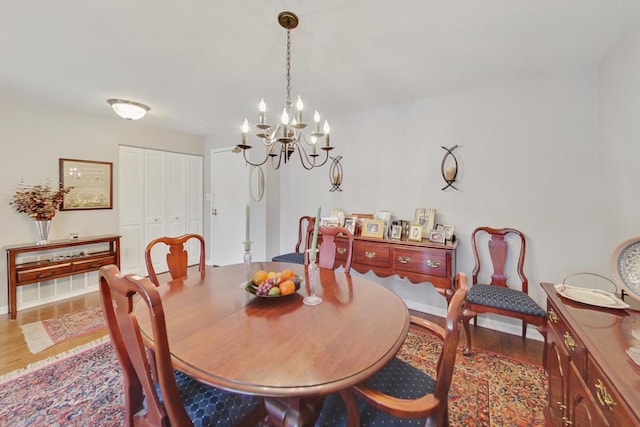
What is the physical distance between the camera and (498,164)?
2639mm

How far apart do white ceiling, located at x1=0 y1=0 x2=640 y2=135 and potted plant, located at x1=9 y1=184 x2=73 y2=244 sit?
3.41 ft

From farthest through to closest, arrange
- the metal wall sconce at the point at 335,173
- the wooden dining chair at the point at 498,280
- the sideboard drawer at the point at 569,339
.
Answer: the metal wall sconce at the point at 335,173 < the wooden dining chair at the point at 498,280 < the sideboard drawer at the point at 569,339

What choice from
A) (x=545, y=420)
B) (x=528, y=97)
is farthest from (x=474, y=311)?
(x=528, y=97)

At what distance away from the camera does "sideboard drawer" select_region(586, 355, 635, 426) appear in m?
0.77

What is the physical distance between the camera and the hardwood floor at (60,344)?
2.15 m

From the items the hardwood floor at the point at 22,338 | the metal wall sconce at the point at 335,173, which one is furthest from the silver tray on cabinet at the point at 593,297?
the hardwood floor at the point at 22,338

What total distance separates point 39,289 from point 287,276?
3.67m

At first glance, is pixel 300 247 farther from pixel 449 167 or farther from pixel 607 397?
pixel 607 397

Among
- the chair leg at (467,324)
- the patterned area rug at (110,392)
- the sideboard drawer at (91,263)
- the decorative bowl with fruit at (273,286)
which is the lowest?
the patterned area rug at (110,392)

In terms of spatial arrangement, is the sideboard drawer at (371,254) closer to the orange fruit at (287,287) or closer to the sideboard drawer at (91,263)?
the orange fruit at (287,287)

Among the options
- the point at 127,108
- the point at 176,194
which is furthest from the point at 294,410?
the point at 176,194

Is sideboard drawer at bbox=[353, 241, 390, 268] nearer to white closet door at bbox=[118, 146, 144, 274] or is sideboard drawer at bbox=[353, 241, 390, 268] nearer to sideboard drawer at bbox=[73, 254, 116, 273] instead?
sideboard drawer at bbox=[73, 254, 116, 273]

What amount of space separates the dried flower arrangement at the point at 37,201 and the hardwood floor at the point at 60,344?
3.64ft

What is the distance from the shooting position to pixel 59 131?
3.35 metres
